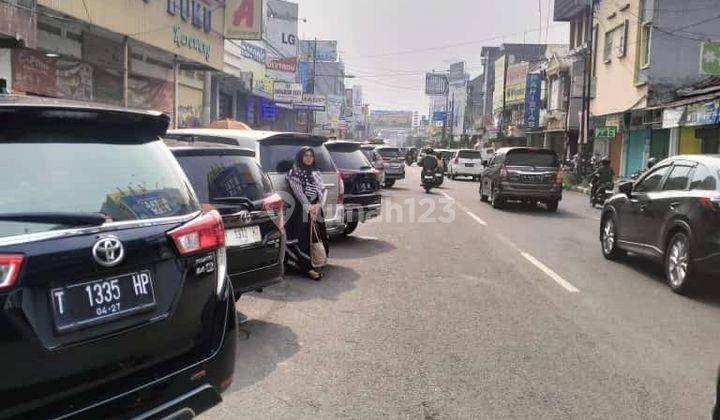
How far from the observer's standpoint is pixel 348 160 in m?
11.9

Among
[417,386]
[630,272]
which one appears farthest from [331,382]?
[630,272]

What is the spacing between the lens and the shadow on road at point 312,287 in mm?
7246

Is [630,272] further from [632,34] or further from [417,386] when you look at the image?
[632,34]

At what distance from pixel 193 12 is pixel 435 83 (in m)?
116

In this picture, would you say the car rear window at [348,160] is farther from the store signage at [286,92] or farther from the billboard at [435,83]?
the billboard at [435,83]

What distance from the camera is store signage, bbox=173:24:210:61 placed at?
21.8 meters

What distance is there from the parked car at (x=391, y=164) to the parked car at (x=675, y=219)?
17.5m

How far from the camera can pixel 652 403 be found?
425cm

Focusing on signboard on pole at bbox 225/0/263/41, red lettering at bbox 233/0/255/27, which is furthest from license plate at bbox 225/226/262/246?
red lettering at bbox 233/0/255/27

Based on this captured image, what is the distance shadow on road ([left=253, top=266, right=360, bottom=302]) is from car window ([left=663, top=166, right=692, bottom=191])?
166 inches

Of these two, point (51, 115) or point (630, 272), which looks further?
point (630, 272)

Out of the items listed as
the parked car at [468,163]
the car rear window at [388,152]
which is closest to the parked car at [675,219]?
the car rear window at [388,152]

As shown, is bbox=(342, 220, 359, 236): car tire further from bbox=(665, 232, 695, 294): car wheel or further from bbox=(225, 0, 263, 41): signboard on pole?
bbox=(225, 0, 263, 41): signboard on pole

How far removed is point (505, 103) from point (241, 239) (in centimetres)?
5427
